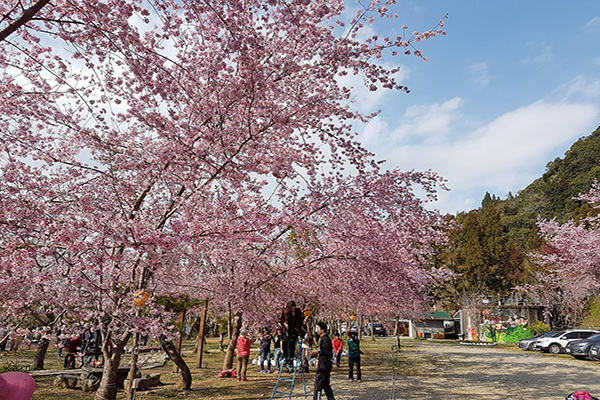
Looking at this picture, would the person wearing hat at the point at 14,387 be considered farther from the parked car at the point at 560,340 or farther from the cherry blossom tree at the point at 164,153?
the parked car at the point at 560,340

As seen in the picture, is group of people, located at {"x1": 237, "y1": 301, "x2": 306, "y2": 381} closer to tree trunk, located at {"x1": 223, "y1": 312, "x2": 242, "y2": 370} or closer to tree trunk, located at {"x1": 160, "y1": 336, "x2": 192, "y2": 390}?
tree trunk, located at {"x1": 223, "y1": 312, "x2": 242, "y2": 370}

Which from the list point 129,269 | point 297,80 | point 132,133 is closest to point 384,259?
point 297,80

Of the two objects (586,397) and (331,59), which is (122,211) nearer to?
(331,59)

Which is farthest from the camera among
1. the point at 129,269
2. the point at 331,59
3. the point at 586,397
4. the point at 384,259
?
the point at 384,259

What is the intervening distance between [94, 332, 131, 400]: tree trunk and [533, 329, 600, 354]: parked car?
24982 mm

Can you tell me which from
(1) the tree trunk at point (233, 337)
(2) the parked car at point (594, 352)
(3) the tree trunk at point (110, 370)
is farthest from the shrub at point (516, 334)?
(3) the tree trunk at point (110, 370)

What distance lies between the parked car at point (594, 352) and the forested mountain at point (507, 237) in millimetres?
14394

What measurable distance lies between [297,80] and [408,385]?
10046 millimetres

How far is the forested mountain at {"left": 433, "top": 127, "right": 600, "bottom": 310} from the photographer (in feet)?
136

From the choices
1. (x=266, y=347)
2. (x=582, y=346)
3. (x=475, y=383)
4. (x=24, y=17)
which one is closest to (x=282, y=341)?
(x=266, y=347)

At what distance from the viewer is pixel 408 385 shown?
12.5 m

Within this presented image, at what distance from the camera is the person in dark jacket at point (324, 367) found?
8.50 meters

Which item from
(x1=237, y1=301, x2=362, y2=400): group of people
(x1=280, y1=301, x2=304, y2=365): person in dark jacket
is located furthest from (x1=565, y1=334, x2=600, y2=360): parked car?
(x1=280, y1=301, x2=304, y2=365): person in dark jacket

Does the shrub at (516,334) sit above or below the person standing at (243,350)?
below
